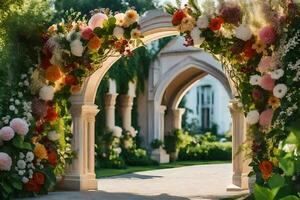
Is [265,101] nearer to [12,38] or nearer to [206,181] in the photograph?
[12,38]

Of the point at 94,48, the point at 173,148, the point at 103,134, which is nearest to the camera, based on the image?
the point at 94,48

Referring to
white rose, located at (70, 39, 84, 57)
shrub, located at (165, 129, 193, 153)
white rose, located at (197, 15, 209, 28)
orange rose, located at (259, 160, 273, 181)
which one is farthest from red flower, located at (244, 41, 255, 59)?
shrub, located at (165, 129, 193, 153)

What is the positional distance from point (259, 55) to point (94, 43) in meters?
2.97

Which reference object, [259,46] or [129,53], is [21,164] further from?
[259,46]

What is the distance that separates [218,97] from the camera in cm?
4156

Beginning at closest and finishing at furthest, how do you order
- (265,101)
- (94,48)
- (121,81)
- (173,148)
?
(265,101)
(94,48)
(121,81)
(173,148)

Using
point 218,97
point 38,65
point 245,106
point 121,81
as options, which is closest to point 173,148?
point 121,81

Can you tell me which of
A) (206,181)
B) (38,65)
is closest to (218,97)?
(206,181)

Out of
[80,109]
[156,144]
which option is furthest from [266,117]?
[156,144]

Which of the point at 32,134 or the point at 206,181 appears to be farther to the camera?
the point at 206,181

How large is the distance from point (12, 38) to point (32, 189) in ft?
8.88

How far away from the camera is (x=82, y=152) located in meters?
11.1

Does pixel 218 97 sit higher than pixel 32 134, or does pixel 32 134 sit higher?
pixel 218 97

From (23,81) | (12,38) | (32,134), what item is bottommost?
(32,134)
